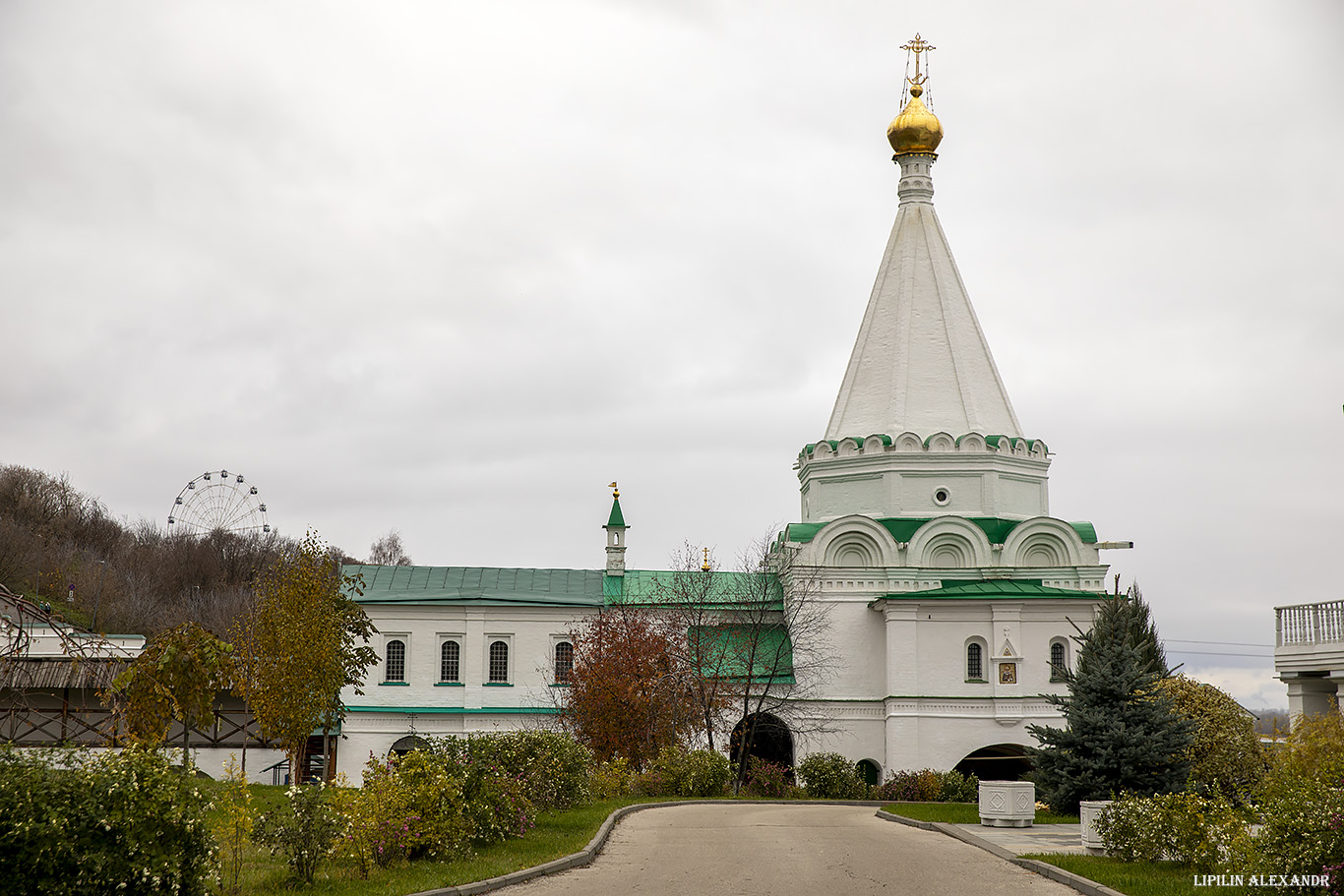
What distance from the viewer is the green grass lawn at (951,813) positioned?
66.7 ft

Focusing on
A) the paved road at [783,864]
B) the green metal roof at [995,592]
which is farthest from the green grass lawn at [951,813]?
the green metal roof at [995,592]

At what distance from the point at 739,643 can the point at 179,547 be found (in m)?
49.6

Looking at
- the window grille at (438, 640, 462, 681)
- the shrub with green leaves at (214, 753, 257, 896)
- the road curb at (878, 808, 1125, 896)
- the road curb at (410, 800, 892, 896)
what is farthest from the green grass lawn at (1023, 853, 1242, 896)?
the window grille at (438, 640, 462, 681)

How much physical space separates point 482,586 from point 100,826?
1179 inches

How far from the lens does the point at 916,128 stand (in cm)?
4012

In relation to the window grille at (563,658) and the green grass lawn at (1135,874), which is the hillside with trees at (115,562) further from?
the green grass lawn at (1135,874)

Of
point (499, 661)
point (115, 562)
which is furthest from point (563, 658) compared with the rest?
point (115, 562)

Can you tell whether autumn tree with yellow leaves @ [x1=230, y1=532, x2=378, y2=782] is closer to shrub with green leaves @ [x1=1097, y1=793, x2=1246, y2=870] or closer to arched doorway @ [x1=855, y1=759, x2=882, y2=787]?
arched doorway @ [x1=855, y1=759, x2=882, y2=787]

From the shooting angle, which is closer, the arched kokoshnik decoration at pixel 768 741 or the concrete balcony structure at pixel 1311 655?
the concrete balcony structure at pixel 1311 655

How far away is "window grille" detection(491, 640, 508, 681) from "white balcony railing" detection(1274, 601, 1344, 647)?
843 inches

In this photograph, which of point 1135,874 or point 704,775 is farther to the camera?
point 704,775

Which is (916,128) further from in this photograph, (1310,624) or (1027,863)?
(1027,863)

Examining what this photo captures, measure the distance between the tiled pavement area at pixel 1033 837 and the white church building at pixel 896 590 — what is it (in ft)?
49.1

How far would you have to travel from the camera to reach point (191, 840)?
9781mm
